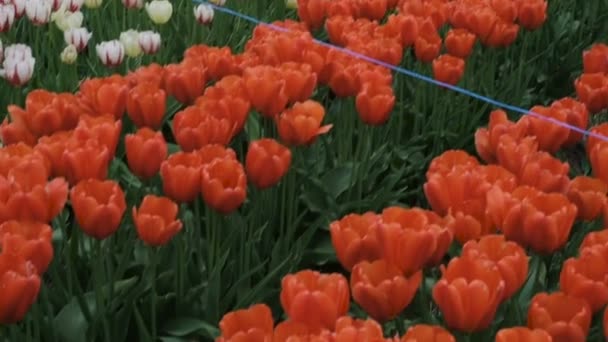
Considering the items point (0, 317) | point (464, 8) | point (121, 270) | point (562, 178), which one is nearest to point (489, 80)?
point (464, 8)

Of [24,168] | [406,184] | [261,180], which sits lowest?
[406,184]

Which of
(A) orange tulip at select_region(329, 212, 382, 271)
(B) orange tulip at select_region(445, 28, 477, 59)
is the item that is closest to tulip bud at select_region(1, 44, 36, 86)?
(B) orange tulip at select_region(445, 28, 477, 59)

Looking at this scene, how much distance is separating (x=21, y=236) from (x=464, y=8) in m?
1.76

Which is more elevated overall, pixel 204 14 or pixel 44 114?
pixel 44 114

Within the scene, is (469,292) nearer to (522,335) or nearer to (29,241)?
(522,335)

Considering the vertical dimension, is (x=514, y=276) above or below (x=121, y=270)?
above

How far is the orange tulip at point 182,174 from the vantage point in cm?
178

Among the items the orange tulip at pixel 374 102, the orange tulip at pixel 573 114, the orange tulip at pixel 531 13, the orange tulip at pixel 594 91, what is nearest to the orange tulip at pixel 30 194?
the orange tulip at pixel 374 102

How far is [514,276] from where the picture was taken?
1488mm

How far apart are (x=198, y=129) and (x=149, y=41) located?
3.36 feet

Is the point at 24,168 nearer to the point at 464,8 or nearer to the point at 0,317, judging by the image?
the point at 0,317

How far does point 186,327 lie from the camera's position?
1.94m

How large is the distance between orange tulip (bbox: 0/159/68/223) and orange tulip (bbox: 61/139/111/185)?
10 centimetres

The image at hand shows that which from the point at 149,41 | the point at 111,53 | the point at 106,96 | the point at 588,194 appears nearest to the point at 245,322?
the point at 588,194
